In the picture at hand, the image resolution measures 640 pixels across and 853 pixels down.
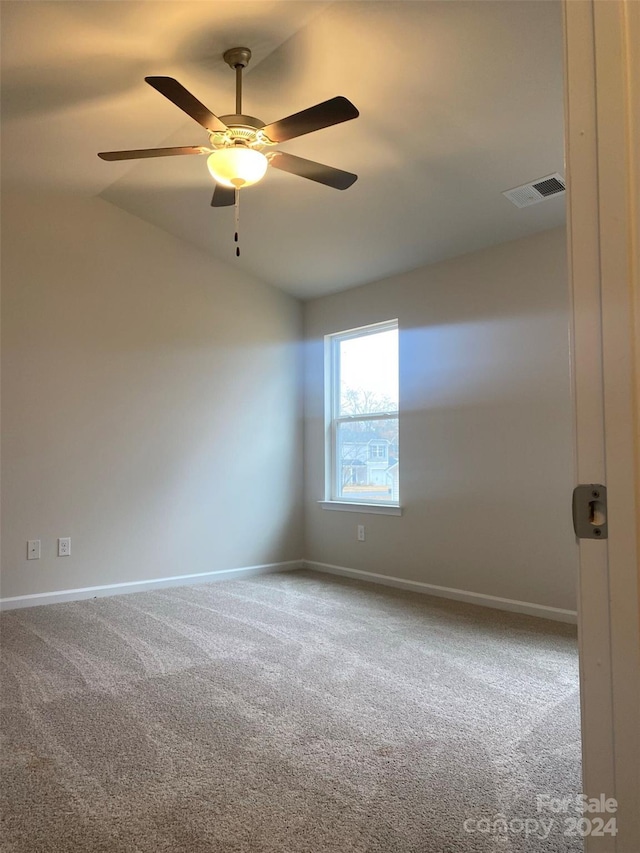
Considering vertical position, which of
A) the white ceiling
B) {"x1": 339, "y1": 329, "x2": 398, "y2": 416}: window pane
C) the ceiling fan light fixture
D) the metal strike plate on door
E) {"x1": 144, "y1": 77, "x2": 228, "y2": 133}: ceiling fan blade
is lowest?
the metal strike plate on door

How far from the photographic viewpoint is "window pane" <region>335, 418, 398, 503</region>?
4684 mm

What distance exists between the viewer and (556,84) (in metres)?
2.60

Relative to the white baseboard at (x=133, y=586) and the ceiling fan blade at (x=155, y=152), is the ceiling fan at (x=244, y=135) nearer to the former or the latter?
the ceiling fan blade at (x=155, y=152)

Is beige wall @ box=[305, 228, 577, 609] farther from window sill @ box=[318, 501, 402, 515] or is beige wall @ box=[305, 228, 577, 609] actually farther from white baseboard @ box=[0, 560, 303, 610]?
white baseboard @ box=[0, 560, 303, 610]

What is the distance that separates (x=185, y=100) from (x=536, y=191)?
202 cm

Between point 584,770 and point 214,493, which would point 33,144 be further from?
point 584,770

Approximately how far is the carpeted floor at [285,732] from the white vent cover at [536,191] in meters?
2.39

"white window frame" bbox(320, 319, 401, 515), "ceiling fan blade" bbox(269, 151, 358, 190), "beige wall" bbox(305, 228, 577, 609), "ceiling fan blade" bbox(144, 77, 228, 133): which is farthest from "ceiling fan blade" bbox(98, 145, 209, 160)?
"white window frame" bbox(320, 319, 401, 515)

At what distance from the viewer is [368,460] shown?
488 centimetres

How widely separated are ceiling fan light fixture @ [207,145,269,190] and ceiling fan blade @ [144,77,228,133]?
0.32 feet

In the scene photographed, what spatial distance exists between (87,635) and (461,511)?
2416 millimetres

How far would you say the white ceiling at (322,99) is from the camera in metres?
2.45

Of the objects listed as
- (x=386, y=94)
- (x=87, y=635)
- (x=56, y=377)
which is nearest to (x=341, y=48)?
(x=386, y=94)

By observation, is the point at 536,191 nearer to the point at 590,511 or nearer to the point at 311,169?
the point at 311,169
